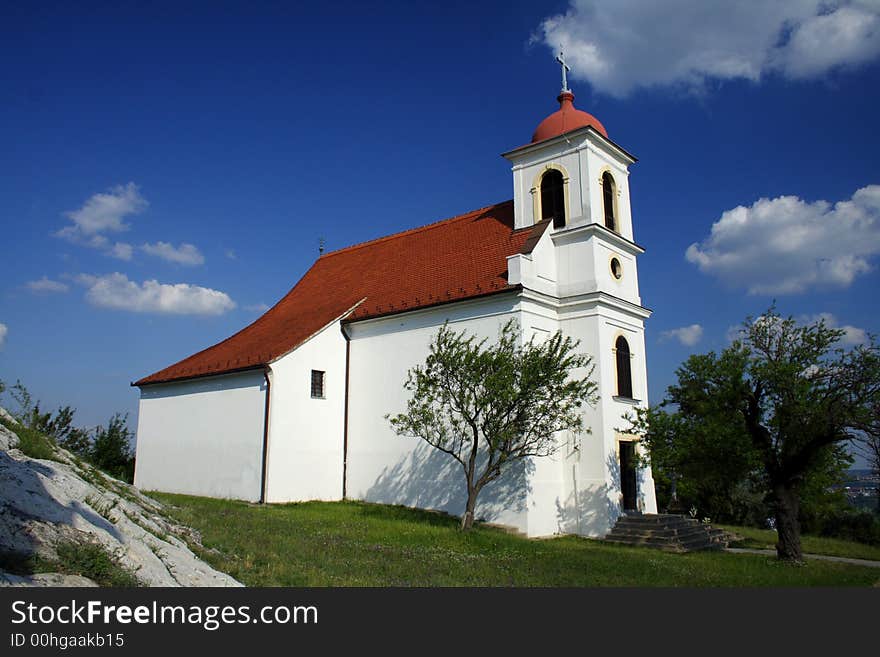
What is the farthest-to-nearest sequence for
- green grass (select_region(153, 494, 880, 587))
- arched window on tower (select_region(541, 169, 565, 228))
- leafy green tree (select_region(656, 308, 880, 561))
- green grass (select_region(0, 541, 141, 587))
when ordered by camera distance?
arched window on tower (select_region(541, 169, 565, 228)) < leafy green tree (select_region(656, 308, 880, 561)) < green grass (select_region(153, 494, 880, 587)) < green grass (select_region(0, 541, 141, 587))

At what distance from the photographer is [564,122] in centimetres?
2148

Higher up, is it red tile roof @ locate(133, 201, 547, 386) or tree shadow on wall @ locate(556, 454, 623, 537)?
red tile roof @ locate(133, 201, 547, 386)

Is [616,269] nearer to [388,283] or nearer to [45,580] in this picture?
[388,283]

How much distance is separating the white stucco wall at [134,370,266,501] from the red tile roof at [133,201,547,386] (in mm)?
588

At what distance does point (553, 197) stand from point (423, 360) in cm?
673

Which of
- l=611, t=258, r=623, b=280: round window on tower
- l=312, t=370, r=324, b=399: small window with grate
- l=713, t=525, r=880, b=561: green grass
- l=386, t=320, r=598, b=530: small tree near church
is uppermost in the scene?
l=611, t=258, r=623, b=280: round window on tower

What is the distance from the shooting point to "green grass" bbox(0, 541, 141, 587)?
5.51 meters

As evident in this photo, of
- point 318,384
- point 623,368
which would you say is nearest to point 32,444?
point 318,384

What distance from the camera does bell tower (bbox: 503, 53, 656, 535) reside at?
18.4 metres

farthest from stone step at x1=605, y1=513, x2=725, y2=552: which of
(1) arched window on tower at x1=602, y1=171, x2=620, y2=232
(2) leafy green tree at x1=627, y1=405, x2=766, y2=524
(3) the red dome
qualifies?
(3) the red dome

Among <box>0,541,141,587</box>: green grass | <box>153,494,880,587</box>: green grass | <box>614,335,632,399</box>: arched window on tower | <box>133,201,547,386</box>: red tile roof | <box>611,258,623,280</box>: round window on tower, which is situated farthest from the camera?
<box>611,258,623,280</box>: round window on tower

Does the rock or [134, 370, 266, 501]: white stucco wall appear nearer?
the rock

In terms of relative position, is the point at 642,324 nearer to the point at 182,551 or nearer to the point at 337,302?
the point at 337,302

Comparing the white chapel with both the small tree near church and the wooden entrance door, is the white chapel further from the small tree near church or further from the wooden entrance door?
the small tree near church
